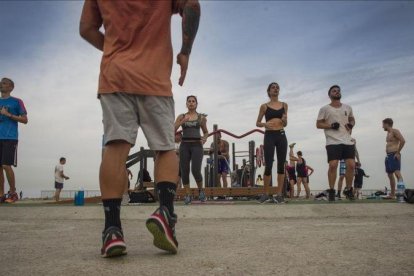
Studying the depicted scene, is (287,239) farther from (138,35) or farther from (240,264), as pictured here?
(138,35)

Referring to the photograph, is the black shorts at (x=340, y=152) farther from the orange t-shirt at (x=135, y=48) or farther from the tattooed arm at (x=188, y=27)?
the orange t-shirt at (x=135, y=48)

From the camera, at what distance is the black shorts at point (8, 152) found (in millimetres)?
6973

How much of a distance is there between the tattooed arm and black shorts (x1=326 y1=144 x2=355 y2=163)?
4.89 m

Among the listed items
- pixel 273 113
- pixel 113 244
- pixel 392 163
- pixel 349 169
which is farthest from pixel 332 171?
pixel 113 244

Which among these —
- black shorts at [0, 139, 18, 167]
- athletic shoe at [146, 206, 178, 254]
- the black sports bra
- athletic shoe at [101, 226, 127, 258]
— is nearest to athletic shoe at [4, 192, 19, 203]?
black shorts at [0, 139, 18, 167]

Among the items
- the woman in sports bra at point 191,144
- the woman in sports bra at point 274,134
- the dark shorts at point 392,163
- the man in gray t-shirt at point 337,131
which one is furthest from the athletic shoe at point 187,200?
the dark shorts at point 392,163

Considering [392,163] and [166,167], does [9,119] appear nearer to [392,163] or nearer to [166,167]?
[166,167]

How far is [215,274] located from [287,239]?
3.91ft

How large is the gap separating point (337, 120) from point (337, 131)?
0.19 m

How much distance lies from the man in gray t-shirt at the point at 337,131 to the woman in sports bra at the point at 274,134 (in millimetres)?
804

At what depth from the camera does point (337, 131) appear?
278 inches

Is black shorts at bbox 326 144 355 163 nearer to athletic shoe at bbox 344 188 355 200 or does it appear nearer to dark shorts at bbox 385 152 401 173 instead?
athletic shoe at bbox 344 188 355 200

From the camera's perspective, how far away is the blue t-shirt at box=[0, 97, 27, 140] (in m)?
7.02

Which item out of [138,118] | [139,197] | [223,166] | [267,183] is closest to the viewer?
[138,118]
